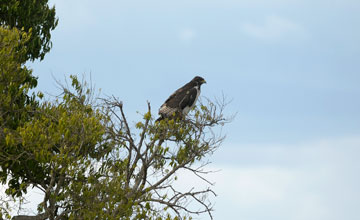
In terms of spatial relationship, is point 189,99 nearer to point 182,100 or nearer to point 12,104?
point 182,100

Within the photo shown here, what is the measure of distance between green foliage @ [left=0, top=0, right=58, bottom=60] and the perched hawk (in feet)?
21.0

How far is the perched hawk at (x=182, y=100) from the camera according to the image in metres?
20.7

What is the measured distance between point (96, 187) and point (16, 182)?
19.4 feet

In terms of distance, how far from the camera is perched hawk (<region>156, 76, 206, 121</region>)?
2073cm

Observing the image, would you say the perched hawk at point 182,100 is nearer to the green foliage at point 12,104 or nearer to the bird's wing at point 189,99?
the bird's wing at point 189,99

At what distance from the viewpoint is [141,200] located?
16812mm

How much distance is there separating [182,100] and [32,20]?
784cm

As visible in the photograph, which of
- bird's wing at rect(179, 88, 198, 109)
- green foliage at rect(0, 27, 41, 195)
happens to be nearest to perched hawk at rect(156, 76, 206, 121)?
bird's wing at rect(179, 88, 198, 109)

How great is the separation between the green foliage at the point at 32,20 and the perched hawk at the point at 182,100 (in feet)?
21.0

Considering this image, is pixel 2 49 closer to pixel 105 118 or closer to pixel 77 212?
pixel 105 118

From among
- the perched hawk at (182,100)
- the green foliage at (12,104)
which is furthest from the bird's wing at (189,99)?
the green foliage at (12,104)

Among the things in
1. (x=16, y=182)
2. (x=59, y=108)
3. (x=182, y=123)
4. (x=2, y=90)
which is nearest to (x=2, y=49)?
(x=2, y=90)

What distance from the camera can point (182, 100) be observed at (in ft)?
70.8

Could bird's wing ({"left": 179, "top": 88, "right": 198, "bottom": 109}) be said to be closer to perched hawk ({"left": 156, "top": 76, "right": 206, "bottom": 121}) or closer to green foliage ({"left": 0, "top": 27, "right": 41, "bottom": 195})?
perched hawk ({"left": 156, "top": 76, "right": 206, "bottom": 121})
